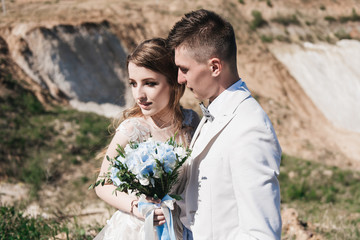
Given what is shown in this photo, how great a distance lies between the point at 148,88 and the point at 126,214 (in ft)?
3.03

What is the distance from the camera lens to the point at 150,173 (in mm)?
2213

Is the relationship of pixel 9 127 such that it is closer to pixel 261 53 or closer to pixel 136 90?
pixel 136 90

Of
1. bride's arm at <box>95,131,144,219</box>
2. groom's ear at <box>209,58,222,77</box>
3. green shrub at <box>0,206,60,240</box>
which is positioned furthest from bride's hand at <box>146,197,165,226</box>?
green shrub at <box>0,206,60,240</box>

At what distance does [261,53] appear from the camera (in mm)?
20078

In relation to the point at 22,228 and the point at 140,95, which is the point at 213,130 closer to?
the point at 140,95

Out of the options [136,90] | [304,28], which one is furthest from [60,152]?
[304,28]

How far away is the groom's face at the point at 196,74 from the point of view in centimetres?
224

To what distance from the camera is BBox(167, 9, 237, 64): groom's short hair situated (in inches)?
87.4

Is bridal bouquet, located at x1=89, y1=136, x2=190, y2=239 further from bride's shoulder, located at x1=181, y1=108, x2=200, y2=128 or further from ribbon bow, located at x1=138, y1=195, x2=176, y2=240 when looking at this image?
bride's shoulder, located at x1=181, y1=108, x2=200, y2=128

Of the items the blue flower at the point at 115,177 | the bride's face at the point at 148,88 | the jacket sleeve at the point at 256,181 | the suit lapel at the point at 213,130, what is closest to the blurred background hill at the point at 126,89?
the bride's face at the point at 148,88

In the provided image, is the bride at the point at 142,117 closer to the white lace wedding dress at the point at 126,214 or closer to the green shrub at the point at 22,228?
the white lace wedding dress at the point at 126,214

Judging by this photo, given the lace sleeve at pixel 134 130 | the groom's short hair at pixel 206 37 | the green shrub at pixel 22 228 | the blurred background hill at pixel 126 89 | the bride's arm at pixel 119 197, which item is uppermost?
the groom's short hair at pixel 206 37

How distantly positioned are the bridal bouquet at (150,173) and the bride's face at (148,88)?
1.65 ft

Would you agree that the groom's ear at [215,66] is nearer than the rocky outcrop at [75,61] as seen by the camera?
Yes
